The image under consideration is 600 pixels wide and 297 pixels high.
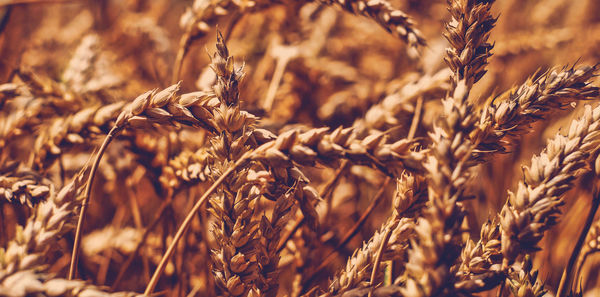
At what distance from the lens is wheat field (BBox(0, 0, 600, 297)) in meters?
0.46

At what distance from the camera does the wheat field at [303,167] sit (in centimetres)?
46

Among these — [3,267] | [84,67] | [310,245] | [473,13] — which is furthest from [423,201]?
[84,67]

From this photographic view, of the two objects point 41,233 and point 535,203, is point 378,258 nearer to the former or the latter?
point 535,203

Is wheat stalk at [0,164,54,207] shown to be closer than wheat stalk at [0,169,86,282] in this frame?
No

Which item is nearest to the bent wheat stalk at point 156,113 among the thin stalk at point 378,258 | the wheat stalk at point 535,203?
the thin stalk at point 378,258

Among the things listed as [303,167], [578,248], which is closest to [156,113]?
[303,167]

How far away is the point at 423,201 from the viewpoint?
1.75ft

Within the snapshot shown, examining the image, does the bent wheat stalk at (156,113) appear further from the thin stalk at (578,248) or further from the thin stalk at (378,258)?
the thin stalk at (578,248)

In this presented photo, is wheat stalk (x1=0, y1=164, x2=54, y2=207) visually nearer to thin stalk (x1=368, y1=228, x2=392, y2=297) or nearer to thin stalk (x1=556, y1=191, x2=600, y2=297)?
thin stalk (x1=368, y1=228, x2=392, y2=297)

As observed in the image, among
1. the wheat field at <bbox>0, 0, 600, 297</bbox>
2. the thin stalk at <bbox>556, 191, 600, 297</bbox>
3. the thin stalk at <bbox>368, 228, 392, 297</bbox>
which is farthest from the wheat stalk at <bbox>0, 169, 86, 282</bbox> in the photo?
the thin stalk at <bbox>556, 191, 600, 297</bbox>

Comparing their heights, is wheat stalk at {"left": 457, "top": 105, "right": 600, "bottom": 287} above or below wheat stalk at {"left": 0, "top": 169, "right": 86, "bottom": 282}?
above

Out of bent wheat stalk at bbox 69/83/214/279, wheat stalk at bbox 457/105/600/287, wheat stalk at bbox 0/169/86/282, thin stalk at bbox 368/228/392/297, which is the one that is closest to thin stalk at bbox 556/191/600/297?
wheat stalk at bbox 457/105/600/287

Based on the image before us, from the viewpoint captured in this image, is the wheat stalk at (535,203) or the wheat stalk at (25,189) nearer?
the wheat stalk at (535,203)

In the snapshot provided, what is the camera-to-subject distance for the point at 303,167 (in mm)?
992
